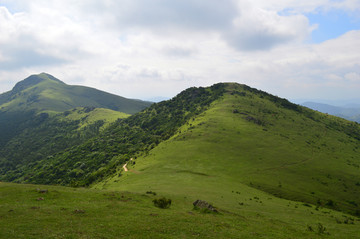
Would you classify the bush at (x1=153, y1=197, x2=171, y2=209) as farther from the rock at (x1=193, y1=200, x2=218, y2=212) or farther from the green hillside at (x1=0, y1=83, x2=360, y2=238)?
the rock at (x1=193, y1=200, x2=218, y2=212)

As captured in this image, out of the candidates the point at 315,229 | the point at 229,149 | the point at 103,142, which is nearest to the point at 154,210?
the point at 315,229

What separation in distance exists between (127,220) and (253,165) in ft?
229

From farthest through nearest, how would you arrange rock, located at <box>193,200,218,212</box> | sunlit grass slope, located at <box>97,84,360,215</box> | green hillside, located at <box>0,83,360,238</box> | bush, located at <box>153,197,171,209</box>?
sunlit grass slope, located at <box>97,84,360,215</box>
rock, located at <box>193,200,218,212</box>
bush, located at <box>153,197,171,209</box>
green hillside, located at <box>0,83,360,238</box>

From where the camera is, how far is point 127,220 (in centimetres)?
2820

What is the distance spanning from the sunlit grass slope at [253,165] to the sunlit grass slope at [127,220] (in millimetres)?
14009

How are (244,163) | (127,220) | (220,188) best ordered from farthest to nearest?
(244,163), (220,188), (127,220)

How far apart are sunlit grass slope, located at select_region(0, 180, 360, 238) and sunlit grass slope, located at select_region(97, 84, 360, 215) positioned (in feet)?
46.0

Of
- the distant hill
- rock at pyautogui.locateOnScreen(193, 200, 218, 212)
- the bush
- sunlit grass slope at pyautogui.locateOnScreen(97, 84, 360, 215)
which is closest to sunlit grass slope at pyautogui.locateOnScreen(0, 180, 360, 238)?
the bush

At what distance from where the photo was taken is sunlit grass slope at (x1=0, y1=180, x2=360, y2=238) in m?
24.0

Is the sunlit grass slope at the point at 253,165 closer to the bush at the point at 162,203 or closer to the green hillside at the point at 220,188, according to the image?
the green hillside at the point at 220,188

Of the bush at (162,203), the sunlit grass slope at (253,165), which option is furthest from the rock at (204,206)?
the sunlit grass slope at (253,165)

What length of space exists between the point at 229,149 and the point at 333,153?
67.7m

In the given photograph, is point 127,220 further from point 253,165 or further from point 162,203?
point 253,165

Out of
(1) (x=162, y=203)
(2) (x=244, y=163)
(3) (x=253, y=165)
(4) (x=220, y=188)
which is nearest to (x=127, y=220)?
(1) (x=162, y=203)
